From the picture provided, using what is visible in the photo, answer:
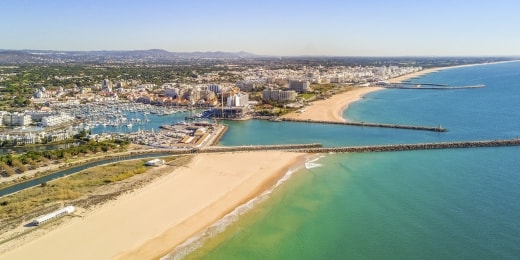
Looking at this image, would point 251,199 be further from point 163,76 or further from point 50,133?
point 163,76

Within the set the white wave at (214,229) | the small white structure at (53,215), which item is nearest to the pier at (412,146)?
the white wave at (214,229)

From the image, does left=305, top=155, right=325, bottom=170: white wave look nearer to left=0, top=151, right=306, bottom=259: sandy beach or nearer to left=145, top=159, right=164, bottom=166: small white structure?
left=0, top=151, right=306, bottom=259: sandy beach

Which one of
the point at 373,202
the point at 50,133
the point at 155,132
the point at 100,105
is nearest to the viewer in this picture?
the point at 373,202

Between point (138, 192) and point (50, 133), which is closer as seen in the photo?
point (138, 192)

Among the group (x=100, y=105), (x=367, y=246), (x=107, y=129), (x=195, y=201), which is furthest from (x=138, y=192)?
(x=100, y=105)

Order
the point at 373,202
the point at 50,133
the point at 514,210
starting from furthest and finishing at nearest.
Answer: the point at 50,133
the point at 373,202
the point at 514,210
